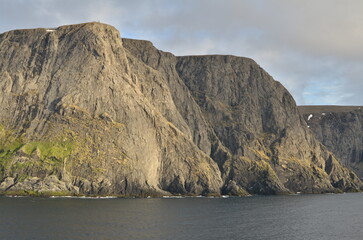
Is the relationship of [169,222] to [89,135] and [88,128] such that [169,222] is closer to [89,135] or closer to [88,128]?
[89,135]

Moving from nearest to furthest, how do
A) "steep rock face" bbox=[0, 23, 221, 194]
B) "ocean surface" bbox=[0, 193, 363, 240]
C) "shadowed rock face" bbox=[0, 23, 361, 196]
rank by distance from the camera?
"ocean surface" bbox=[0, 193, 363, 240], "shadowed rock face" bbox=[0, 23, 361, 196], "steep rock face" bbox=[0, 23, 221, 194]

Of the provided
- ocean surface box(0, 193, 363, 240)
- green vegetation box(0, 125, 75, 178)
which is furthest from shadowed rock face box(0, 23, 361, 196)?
ocean surface box(0, 193, 363, 240)

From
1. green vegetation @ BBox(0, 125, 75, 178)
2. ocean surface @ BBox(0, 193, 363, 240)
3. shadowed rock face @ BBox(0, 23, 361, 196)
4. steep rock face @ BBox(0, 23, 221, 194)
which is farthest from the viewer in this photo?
steep rock face @ BBox(0, 23, 221, 194)

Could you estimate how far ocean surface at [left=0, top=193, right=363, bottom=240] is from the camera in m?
75.6

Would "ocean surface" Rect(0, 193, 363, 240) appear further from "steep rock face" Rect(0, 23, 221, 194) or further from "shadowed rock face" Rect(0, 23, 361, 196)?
"steep rock face" Rect(0, 23, 221, 194)

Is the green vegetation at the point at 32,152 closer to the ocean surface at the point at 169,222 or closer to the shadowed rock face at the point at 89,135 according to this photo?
the shadowed rock face at the point at 89,135

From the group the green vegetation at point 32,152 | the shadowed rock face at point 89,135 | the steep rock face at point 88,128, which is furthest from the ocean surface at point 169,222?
the steep rock face at point 88,128

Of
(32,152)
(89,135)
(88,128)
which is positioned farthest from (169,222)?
(88,128)

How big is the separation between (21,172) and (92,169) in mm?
24356

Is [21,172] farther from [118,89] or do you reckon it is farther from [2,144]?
[118,89]

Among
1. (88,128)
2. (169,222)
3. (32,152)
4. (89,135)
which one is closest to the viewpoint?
(169,222)

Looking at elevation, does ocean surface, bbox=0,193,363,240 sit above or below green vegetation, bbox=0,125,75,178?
below

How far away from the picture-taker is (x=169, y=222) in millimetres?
91875

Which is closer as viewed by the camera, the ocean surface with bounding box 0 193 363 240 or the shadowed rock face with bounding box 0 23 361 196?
the ocean surface with bounding box 0 193 363 240
